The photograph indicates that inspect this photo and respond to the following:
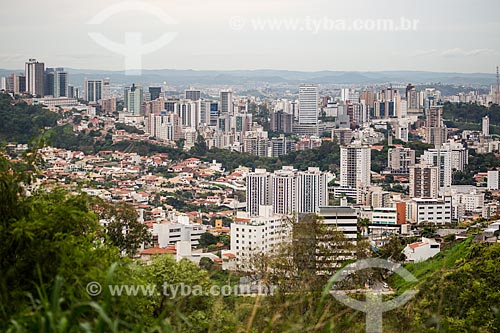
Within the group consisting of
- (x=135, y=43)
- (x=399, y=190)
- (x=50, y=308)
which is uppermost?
(x=135, y=43)

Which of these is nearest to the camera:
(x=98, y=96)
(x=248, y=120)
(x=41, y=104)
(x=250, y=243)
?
(x=250, y=243)

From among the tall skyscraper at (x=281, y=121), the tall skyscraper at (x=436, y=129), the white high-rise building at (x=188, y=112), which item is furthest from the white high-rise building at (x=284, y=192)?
the tall skyscraper at (x=281, y=121)

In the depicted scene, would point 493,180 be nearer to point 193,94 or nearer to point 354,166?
point 354,166

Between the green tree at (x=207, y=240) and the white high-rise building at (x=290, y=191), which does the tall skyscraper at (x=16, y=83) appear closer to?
the white high-rise building at (x=290, y=191)

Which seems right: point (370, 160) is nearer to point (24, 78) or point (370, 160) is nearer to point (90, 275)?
point (24, 78)

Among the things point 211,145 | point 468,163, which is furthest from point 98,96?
point 468,163

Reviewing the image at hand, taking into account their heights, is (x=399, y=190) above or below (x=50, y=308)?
below
